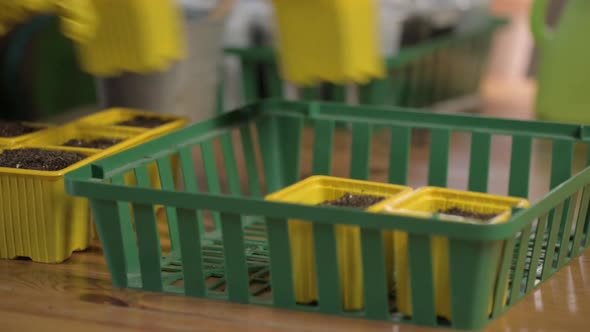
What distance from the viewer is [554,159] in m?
1.05

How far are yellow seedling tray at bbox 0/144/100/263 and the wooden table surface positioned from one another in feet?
0.05

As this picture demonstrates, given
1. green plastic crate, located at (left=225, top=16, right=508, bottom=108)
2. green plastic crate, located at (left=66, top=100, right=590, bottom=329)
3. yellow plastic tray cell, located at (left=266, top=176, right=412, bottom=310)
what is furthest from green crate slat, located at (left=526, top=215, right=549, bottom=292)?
green plastic crate, located at (left=225, top=16, right=508, bottom=108)

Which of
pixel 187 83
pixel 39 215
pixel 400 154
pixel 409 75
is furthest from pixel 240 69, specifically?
pixel 39 215

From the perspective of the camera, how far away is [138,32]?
1.17 metres

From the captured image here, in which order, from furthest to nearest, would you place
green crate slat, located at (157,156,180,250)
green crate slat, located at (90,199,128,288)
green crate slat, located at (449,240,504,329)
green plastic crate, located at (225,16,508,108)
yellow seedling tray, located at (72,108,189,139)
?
green plastic crate, located at (225,16,508,108) → yellow seedling tray, located at (72,108,189,139) → green crate slat, located at (157,156,180,250) → green crate slat, located at (90,199,128,288) → green crate slat, located at (449,240,504,329)

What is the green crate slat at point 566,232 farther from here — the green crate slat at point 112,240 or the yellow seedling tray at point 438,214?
the green crate slat at point 112,240

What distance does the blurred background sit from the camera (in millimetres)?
1507

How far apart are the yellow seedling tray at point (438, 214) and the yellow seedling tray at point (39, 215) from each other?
1.02 ft

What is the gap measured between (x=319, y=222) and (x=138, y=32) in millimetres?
445

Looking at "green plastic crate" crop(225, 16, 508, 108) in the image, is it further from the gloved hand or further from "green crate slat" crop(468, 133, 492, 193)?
the gloved hand

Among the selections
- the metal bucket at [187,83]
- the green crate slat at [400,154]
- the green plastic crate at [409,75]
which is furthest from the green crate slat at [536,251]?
the metal bucket at [187,83]

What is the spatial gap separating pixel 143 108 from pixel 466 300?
31.5 inches

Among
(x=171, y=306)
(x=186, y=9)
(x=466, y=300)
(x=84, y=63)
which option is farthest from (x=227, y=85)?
(x=466, y=300)

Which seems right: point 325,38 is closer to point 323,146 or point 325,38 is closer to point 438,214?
point 323,146
